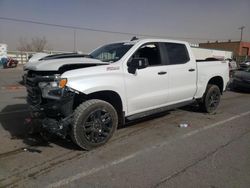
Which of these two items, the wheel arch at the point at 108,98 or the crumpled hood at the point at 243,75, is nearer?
the wheel arch at the point at 108,98

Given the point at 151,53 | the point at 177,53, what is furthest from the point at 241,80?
the point at 151,53

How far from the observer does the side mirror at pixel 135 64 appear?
5.09 meters

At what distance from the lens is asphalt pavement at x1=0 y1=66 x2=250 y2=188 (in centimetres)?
367

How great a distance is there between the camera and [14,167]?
158 inches

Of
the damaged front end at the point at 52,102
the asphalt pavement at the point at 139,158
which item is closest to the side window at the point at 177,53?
the asphalt pavement at the point at 139,158

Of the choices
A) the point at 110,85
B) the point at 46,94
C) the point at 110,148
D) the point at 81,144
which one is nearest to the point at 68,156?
the point at 81,144

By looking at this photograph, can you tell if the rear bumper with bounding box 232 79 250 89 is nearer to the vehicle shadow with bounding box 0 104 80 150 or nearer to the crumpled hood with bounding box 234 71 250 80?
the crumpled hood with bounding box 234 71 250 80

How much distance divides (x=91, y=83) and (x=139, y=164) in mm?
1529

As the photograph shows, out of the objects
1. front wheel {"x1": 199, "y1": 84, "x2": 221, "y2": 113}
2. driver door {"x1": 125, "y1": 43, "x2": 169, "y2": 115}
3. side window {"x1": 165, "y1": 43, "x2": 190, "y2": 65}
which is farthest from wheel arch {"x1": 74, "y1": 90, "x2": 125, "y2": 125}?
front wheel {"x1": 199, "y1": 84, "x2": 221, "y2": 113}

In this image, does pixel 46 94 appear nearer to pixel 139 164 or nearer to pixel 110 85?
pixel 110 85

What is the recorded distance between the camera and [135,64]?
5141mm

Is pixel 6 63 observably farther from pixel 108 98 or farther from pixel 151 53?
pixel 108 98

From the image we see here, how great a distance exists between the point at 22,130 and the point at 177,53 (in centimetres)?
389

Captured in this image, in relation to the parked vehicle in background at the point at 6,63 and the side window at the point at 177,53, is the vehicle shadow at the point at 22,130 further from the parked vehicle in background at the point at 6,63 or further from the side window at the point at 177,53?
→ the parked vehicle in background at the point at 6,63
